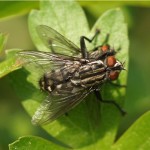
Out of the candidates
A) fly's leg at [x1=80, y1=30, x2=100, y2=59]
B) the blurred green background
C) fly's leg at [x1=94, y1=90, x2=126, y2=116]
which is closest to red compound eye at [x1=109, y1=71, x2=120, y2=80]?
fly's leg at [x1=94, y1=90, x2=126, y2=116]

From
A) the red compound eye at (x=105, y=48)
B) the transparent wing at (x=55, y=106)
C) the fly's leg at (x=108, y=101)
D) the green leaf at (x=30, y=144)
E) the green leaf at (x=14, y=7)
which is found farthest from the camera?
the green leaf at (x=14, y=7)

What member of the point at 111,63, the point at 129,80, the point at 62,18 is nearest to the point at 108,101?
the point at 111,63

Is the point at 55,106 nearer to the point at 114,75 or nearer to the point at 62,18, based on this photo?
the point at 114,75

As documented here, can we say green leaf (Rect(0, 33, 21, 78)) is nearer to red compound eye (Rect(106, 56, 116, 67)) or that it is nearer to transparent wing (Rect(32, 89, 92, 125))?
transparent wing (Rect(32, 89, 92, 125))

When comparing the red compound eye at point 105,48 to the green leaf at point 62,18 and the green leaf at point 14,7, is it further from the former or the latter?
the green leaf at point 14,7

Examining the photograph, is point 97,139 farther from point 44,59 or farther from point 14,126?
point 14,126

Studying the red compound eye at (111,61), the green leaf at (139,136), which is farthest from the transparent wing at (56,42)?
the green leaf at (139,136)

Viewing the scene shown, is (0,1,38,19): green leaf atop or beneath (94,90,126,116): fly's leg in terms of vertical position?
atop
